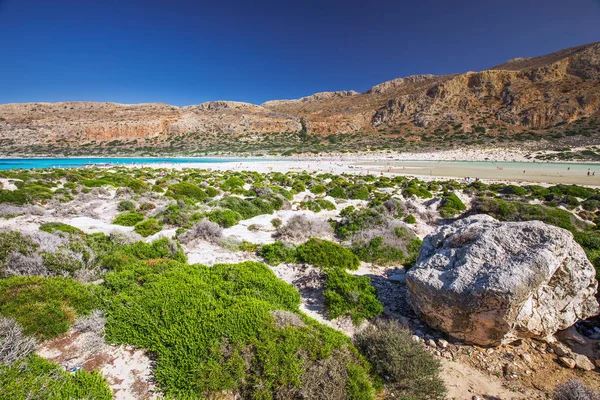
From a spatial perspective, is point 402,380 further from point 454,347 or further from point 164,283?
point 164,283

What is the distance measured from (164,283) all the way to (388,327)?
12.8 feet

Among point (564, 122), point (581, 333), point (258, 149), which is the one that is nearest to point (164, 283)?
point (581, 333)

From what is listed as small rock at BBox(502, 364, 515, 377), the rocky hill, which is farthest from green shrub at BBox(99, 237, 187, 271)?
the rocky hill

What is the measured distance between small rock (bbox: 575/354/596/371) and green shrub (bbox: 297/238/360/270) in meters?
4.07

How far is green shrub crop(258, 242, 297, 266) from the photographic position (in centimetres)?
703

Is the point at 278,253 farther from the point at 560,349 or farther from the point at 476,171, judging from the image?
the point at 476,171

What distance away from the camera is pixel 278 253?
7219 mm

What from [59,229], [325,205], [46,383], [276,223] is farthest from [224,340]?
[325,205]

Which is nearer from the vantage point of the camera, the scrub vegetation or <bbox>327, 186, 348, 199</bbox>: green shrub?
the scrub vegetation

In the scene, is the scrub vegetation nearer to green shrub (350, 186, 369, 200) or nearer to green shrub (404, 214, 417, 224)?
green shrub (404, 214, 417, 224)

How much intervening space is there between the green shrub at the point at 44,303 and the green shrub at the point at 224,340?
519 mm

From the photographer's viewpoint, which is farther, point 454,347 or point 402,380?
point 454,347

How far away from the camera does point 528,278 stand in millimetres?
3672

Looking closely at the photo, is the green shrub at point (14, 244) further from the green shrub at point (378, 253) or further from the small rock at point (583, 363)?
the small rock at point (583, 363)
